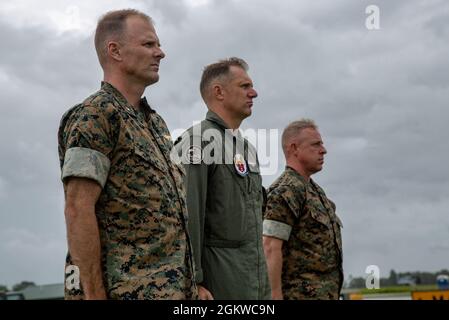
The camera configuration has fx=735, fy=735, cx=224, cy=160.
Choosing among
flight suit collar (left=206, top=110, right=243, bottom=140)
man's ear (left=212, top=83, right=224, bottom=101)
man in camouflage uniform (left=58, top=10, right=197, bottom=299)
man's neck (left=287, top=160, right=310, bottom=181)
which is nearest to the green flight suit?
flight suit collar (left=206, top=110, right=243, bottom=140)

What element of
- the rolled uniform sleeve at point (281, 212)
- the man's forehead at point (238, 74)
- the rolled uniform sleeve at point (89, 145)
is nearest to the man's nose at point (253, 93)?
the man's forehead at point (238, 74)

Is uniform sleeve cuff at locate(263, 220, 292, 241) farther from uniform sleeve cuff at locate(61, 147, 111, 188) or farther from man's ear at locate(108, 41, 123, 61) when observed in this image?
uniform sleeve cuff at locate(61, 147, 111, 188)

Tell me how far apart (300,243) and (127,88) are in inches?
112

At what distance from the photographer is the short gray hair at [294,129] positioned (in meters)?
6.99

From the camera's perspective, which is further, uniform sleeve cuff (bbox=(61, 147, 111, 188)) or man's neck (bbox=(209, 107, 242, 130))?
man's neck (bbox=(209, 107, 242, 130))

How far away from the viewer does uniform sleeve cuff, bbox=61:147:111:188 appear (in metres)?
3.44

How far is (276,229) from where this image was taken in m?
6.14

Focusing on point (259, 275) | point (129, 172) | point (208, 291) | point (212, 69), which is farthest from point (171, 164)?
point (212, 69)

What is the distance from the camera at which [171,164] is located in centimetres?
390

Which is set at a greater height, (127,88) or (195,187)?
(127,88)

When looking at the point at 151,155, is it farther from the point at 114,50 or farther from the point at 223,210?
the point at 223,210

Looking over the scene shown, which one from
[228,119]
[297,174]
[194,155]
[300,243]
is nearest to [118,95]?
[194,155]

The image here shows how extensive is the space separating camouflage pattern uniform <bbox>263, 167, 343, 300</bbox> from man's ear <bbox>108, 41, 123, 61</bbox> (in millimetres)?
2605
